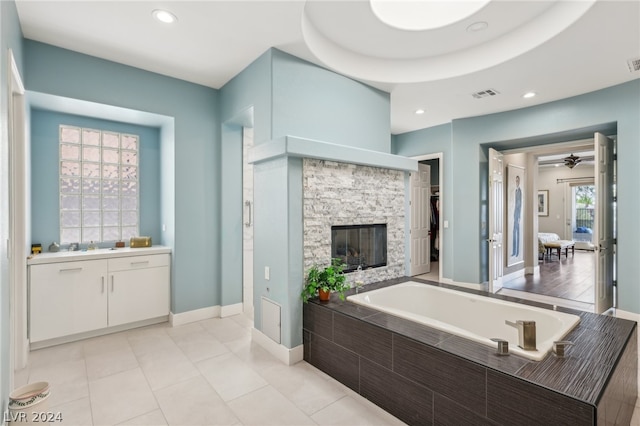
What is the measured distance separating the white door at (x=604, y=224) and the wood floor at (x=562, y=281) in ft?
2.32

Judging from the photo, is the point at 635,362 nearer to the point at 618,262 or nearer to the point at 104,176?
the point at 618,262

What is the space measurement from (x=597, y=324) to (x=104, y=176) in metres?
5.09

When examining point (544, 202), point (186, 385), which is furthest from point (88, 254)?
point (544, 202)

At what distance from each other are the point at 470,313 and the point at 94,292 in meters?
3.79

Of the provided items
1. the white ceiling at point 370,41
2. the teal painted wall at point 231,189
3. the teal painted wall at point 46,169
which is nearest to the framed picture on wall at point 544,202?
the white ceiling at point 370,41

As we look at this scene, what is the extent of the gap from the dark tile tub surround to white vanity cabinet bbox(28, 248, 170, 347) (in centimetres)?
224

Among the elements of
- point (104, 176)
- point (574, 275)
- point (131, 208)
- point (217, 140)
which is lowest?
point (574, 275)

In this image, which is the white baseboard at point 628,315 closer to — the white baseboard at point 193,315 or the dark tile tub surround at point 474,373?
the dark tile tub surround at point 474,373

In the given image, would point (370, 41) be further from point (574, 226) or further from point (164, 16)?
point (574, 226)

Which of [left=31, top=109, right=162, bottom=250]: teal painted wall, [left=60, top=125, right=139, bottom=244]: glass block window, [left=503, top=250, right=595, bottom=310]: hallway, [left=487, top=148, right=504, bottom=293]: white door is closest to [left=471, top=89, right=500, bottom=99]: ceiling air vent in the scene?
[left=487, top=148, right=504, bottom=293]: white door

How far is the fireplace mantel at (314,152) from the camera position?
2752 mm

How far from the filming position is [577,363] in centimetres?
171

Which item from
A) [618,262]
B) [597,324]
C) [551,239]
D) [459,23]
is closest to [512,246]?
[618,262]

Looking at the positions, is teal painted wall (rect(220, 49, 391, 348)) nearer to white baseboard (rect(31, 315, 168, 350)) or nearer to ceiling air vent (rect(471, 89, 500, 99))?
ceiling air vent (rect(471, 89, 500, 99))
